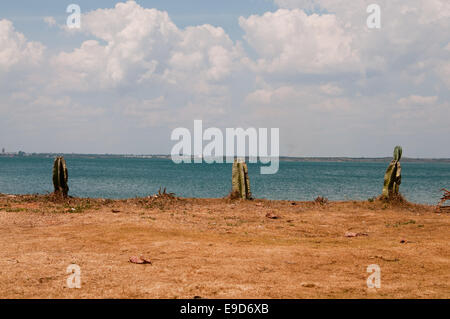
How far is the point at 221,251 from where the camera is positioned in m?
11.6

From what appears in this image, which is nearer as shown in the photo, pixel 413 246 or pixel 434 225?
pixel 413 246

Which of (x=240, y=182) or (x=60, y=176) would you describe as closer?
(x=60, y=176)

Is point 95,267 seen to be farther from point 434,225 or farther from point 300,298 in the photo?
point 434,225

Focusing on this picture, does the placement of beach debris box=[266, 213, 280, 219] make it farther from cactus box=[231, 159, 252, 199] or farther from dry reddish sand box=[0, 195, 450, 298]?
cactus box=[231, 159, 252, 199]

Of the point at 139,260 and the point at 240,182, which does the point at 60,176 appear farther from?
the point at 139,260

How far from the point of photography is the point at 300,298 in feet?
25.5

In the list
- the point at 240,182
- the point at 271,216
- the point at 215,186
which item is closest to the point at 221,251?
the point at 271,216

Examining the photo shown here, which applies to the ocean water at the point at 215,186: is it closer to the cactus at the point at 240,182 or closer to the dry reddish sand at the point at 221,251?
the cactus at the point at 240,182

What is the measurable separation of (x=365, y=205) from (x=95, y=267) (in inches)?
621

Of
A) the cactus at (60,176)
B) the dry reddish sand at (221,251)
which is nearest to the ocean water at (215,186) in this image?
the cactus at (60,176)

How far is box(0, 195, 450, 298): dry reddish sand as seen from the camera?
8.37 metres

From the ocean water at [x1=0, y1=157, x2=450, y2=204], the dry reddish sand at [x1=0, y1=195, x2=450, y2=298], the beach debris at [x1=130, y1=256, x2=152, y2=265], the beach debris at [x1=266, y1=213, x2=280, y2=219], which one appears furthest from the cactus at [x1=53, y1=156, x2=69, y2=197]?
the ocean water at [x1=0, y1=157, x2=450, y2=204]

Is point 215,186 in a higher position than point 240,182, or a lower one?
lower
